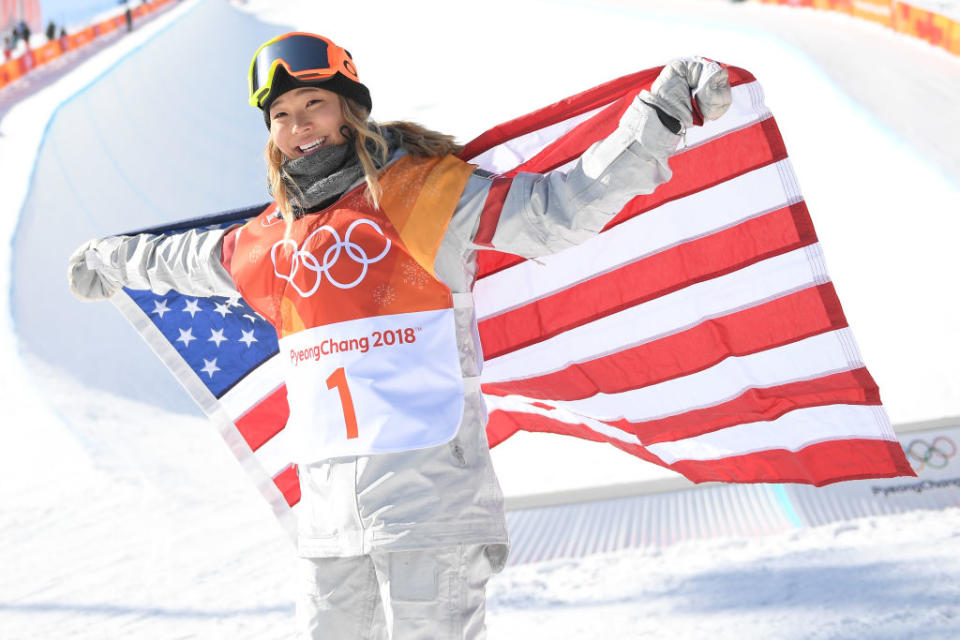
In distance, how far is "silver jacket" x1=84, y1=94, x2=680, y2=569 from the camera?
1.66 meters

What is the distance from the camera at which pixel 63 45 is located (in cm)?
1423

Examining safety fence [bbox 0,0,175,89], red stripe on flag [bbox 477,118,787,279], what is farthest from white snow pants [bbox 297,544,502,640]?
safety fence [bbox 0,0,175,89]

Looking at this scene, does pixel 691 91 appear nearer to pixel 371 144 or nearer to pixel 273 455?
pixel 371 144

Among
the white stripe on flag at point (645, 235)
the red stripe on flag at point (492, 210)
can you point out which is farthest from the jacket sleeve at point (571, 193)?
the white stripe on flag at point (645, 235)

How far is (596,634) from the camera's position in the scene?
2.51 m

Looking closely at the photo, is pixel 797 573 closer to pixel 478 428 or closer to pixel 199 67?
pixel 478 428

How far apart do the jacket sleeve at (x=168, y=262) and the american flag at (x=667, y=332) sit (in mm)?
235

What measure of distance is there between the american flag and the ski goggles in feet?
1.18

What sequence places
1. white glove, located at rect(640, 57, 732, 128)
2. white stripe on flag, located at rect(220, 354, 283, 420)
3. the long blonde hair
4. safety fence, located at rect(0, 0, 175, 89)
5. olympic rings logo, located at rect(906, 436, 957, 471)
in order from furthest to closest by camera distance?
1. safety fence, located at rect(0, 0, 175, 89)
2. olympic rings logo, located at rect(906, 436, 957, 471)
3. white stripe on flag, located at rect(220, 354, 283, 420)
4. the long blonde hair
5. white glove, located at rect(640, 57, 732, 128)

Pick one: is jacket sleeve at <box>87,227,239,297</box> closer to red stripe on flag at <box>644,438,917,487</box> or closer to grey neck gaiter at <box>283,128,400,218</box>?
grey neck gaiter at <box>283,128,400,218</box>

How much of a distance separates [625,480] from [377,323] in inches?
75.1

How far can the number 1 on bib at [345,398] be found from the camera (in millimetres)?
1763

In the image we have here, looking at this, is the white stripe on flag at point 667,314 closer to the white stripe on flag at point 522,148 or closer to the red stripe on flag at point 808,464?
the red stripe on flag at point 808,464

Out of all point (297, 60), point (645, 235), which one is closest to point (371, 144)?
point (297, 60)
